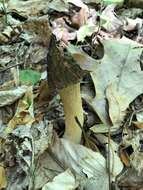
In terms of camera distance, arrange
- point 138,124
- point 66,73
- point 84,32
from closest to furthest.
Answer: point 66,73
point 138,124
point 84,32

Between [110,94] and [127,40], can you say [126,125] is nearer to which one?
[110,94]

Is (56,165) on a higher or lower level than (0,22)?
lower

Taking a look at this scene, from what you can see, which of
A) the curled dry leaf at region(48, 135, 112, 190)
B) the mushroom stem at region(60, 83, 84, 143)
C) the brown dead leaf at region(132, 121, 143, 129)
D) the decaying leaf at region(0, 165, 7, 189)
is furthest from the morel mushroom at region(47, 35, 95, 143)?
the decaying leaf at region(0, 165, 7, 189)

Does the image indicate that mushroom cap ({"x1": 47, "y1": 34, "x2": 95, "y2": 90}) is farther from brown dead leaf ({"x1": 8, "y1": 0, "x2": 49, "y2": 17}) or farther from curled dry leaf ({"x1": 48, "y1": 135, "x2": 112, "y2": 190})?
brown dead leaf ({"x1": 8, "y1": 0, "x2": 49, "y2": 17})

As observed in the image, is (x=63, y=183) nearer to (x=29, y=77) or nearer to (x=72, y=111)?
(x=72, y=111)

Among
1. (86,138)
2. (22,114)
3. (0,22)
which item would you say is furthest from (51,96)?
(0,22)

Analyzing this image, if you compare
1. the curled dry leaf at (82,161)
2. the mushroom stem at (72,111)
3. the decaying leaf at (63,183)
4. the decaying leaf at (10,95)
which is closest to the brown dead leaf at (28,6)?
the decaying leaf at (10,95)

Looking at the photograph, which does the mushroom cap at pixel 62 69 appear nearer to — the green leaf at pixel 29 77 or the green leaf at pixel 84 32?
the green leaf at pixel 29 77

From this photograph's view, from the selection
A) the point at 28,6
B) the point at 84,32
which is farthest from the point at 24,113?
the point at 28,6
